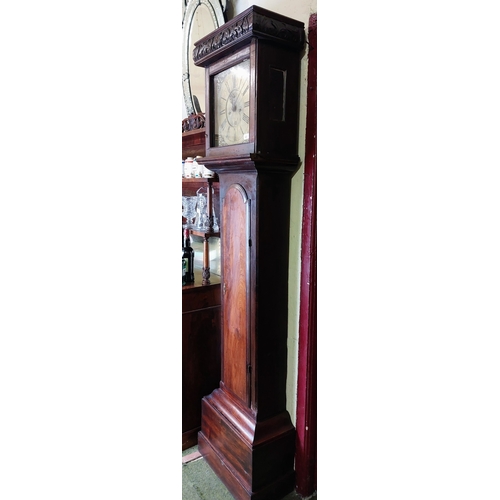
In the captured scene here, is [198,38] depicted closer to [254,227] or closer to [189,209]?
[189,209]

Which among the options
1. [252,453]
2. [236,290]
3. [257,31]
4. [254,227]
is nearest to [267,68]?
[257,31]

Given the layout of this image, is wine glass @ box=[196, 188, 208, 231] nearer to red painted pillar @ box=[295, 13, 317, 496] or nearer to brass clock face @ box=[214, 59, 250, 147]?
brass clock face @ box=[214, 59, 250, 147]

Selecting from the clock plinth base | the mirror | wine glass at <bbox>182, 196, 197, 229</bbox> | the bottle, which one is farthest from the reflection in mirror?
the clock plinth base

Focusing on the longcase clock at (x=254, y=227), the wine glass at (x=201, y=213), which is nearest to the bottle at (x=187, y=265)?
the wine glass at (x=201, y=213)

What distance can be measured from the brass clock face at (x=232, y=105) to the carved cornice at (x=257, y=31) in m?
0.08

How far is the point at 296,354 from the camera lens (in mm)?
1461

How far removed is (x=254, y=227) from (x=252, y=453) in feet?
2.62

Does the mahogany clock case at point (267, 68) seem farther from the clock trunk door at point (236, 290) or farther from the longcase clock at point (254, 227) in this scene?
the clock trunk door at point (236, 290)

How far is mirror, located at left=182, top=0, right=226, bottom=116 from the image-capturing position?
1.72m
